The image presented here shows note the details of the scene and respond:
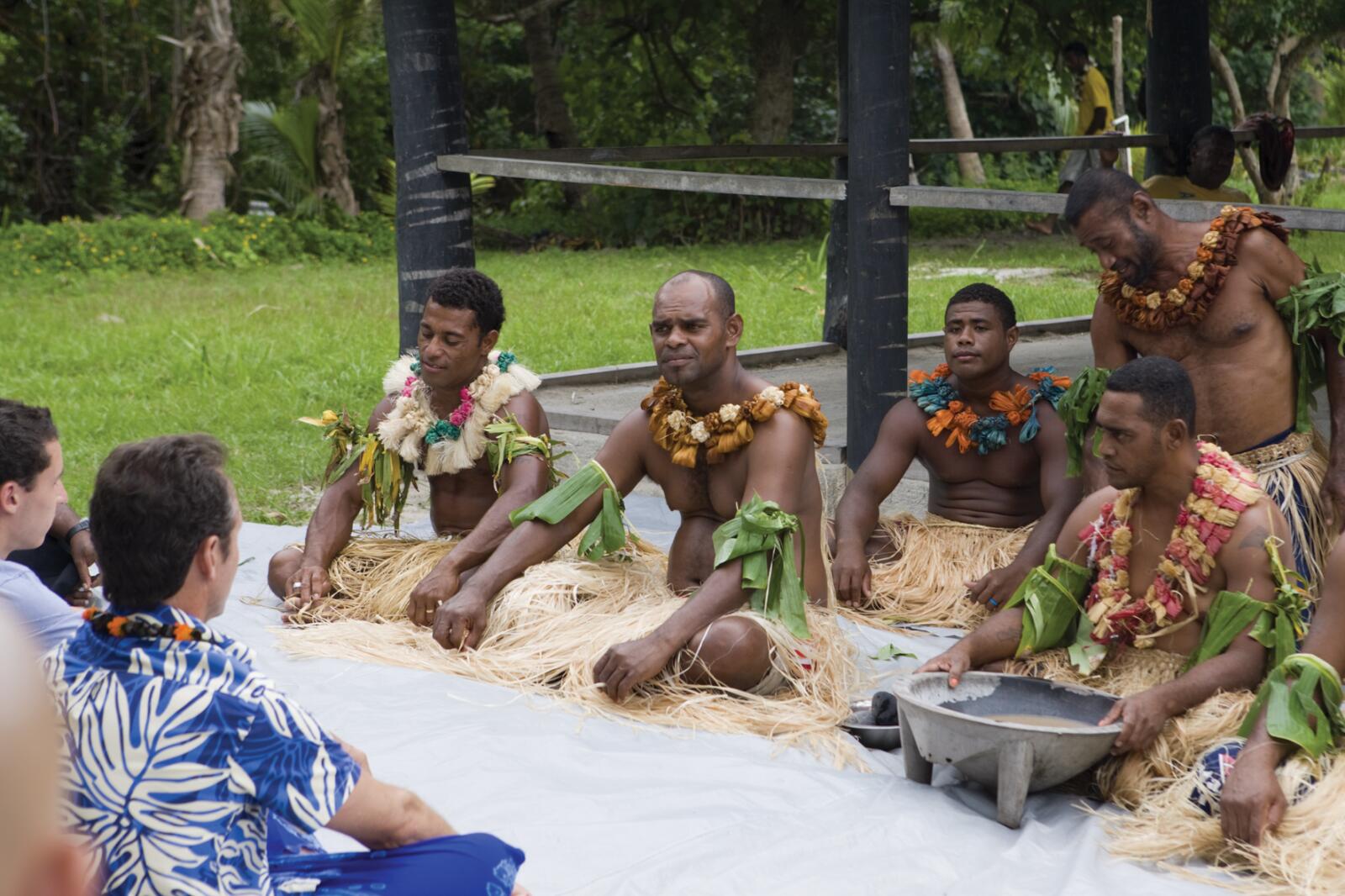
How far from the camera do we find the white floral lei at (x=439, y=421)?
4801 millimetres

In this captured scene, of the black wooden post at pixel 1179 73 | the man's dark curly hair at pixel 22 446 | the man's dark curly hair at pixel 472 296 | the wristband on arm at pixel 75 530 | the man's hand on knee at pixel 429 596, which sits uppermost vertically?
the black wooden post at pixel 1179 73

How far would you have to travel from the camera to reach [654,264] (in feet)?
46.7

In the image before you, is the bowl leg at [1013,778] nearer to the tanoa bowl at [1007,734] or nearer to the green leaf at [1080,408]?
the tanoa bowl at [1007,734]

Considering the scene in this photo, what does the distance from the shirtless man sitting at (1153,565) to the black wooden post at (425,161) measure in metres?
3.17

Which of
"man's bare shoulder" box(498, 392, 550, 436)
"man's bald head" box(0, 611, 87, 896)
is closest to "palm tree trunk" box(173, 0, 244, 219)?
"man's bare shoulder" box(498, 392, 550, 436)

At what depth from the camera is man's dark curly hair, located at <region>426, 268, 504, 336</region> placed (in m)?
4.75

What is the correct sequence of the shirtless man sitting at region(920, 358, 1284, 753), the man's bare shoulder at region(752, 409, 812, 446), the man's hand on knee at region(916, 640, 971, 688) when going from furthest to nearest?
1. the man's bare shoulder at region(752, 409, 812, 446)
2. the man's hand on knee at region(916, 640, 971, 688)
3. the shirtless man sitting at region(920, 358, 1284, 753)

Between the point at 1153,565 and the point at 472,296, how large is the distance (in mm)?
2241

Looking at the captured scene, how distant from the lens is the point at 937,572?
4.89m

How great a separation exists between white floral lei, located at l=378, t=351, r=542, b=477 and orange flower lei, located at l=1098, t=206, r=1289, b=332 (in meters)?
1.86

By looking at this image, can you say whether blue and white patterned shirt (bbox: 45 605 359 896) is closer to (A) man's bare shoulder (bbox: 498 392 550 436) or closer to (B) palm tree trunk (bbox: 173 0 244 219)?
(A) man's bare shoulder (bbox: 498 392 550 436)

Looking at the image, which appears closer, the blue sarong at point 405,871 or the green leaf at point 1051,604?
the blue sarong at point 405,871

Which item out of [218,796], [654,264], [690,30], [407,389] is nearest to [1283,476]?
[407,389]

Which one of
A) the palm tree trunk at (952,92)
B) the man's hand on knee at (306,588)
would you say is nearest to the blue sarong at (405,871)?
the man's hand on knee at (306,588)
